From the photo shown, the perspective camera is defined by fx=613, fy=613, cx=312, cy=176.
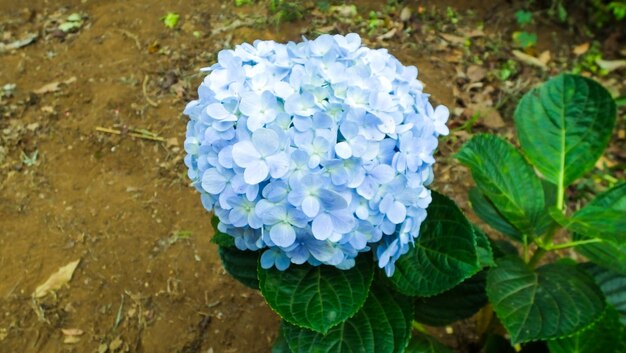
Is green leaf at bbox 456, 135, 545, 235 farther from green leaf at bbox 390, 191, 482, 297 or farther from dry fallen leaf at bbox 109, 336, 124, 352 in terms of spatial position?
dry fallen leaf at bbox 109, 336, 124, 352

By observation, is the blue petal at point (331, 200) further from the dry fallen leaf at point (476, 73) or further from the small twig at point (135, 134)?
the dry fallen leaf at point (476, 73)

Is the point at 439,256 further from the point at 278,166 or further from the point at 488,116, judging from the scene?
the point at 488,116

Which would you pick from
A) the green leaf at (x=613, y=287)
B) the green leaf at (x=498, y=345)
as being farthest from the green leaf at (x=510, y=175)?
the green leaf at (x=498, y=345)

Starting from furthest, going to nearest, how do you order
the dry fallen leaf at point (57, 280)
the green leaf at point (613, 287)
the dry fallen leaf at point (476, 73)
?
1. the dry fallen leaf at point (476, 73)
2. the dry fallen leaf at point (57, 280)
3. the green leaf at point (613, 287)

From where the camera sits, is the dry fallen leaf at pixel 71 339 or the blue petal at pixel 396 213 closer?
the blue petal at pixel 396 213

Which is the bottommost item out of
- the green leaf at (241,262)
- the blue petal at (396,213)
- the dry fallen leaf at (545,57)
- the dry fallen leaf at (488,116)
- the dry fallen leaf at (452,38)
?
the dry fallen leaf at (488,116)

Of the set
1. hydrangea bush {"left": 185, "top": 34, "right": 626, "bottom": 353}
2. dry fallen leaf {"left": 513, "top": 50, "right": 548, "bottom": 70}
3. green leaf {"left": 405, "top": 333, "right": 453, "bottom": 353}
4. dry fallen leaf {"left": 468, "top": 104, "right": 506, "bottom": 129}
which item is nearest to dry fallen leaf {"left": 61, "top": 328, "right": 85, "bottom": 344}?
hydrangea bush {"left": 185, "top": 34, "right": 626, "bottom": 353}
